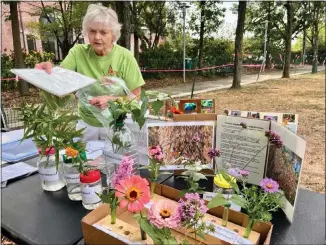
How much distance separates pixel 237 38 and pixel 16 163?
8.99 meters

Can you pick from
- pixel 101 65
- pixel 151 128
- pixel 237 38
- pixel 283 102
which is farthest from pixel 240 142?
pixel 237 38

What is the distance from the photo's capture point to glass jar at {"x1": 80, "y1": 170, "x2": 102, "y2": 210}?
0.92 m

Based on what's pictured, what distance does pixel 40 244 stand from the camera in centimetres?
82

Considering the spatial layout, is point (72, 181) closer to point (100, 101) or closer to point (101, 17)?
point (100, 101)

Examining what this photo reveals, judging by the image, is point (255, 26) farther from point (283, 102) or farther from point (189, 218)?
point (189, 218)

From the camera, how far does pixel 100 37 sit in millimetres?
1525

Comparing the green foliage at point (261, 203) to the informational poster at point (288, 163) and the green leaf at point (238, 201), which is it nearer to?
the green leaf at point (238, 201)

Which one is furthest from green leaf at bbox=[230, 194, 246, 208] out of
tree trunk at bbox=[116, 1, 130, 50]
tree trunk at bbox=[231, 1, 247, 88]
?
tree trunk at bbox=[231, 1, 247, 88]

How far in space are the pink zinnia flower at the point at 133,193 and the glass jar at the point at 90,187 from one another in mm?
342

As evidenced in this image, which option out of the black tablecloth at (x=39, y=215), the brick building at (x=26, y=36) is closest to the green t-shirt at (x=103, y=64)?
the black tablecloth at (x=39, y=215)

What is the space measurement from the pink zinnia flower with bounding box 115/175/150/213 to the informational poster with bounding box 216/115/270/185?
49cm

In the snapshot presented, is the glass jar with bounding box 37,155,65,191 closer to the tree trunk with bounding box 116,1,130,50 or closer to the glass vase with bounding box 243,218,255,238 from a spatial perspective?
the glass vase with bounding box 243,218,255,238

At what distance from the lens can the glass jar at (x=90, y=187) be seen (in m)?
0.92

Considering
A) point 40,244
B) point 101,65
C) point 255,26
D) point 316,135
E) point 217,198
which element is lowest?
point 316,135
